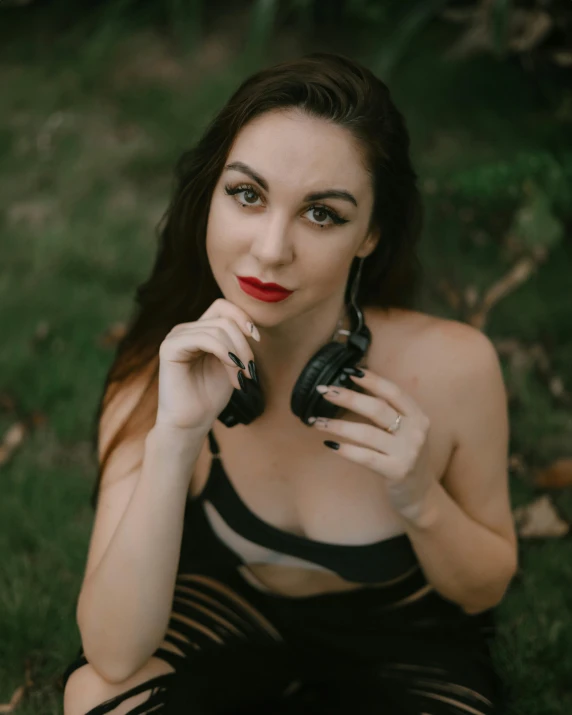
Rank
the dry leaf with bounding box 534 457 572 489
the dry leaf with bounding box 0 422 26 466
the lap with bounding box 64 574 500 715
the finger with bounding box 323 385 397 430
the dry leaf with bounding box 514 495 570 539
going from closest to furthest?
the finger with bounding box 323 385 397 430
the lap with bounding box 64 574 500 715
the dry leaf with bounding box 514 495 570 539
the dry leaf with bounding box 534 457 572 489
the dry leaf with bounding box 0 422 26 466

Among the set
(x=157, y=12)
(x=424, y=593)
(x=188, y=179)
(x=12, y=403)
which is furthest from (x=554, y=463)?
(x=157, y=12)

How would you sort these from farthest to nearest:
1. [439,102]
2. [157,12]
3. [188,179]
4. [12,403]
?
[157,12] → [439,102] → [12,403] → [188,179]

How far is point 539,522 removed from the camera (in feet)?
10.1

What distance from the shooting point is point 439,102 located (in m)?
4.51

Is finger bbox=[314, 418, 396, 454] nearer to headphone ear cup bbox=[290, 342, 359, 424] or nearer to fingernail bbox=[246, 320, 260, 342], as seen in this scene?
headphone ear cup bbox=[290, 342, 359, 424]

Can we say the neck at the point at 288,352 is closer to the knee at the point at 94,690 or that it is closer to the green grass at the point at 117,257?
the knee at the point at 94,690

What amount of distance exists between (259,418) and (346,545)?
403 millimetres

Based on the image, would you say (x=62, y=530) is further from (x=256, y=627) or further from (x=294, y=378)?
(x=294, y=378)

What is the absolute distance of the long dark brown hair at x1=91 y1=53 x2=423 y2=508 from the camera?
189cm

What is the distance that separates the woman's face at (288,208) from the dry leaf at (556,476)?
1.68 m

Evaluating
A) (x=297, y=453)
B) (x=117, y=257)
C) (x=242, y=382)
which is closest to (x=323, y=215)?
(x=242, y=382)

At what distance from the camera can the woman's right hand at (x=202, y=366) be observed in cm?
185

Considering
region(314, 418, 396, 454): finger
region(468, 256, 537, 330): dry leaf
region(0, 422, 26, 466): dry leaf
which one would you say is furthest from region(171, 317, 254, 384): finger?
region(468, 256, 537, 330): dry leaf

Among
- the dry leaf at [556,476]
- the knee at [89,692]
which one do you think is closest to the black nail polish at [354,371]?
the knee at [89,692]
